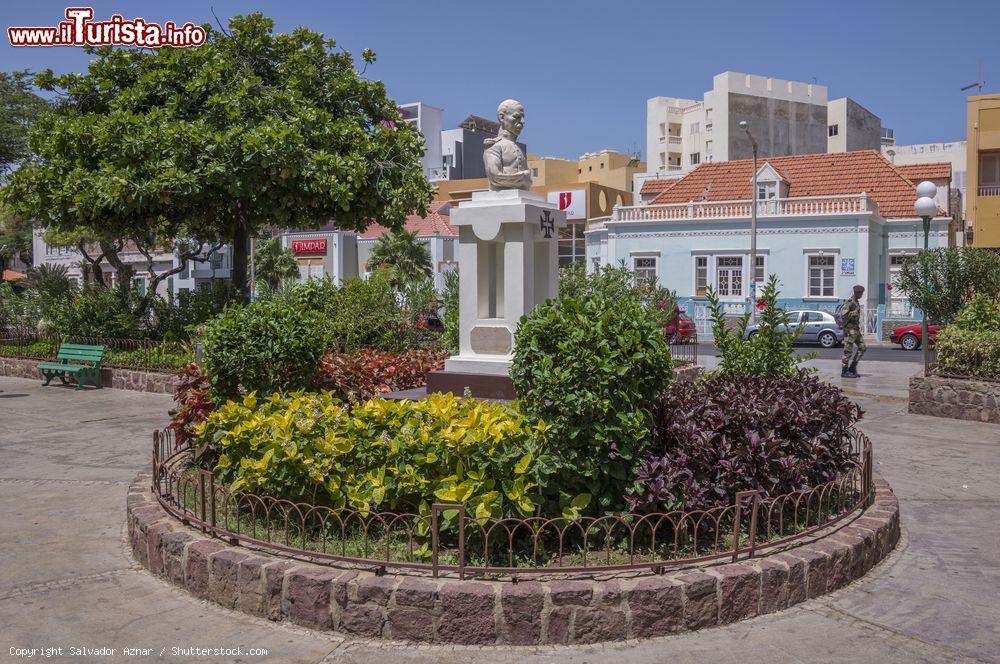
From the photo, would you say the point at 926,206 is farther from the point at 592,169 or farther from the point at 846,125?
the point at 592,169

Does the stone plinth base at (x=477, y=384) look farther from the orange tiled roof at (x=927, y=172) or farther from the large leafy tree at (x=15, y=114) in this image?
the orange tiled roof at (x=927, y=172)

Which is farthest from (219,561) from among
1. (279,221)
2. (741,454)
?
(279,221)

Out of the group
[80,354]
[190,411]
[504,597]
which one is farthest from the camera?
[80,354]

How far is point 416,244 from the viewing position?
41.8 metres

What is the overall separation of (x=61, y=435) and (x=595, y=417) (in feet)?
30.2

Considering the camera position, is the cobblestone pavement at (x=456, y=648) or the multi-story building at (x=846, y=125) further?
the multi-story building at (x=846, y=125)

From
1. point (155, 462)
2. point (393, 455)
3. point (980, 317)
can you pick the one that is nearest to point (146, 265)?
point (980, 317)

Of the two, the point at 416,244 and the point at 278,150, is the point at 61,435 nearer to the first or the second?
the point at 278,150

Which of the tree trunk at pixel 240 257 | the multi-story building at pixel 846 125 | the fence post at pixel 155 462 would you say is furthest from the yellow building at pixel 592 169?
the fence post at pixel 155 462

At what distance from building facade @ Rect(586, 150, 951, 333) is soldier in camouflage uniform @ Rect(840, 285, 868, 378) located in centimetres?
1399

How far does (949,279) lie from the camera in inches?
574

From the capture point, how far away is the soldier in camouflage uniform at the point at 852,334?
17.1m

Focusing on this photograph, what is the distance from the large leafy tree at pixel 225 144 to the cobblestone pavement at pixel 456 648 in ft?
26.4

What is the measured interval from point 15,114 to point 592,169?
155ft
